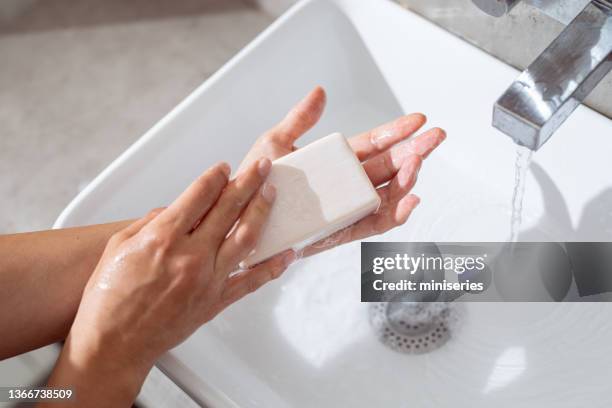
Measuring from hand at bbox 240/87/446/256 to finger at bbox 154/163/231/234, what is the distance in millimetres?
137

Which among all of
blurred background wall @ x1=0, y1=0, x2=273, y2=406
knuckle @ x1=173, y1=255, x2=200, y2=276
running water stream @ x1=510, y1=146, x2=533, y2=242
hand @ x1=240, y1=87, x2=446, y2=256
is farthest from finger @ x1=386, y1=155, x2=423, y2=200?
blurred background wall @ x1=0, y1=0, x2=273, y2=406

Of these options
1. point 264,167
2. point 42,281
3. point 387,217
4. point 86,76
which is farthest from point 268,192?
point 86,76

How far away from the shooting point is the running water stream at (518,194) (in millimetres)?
790

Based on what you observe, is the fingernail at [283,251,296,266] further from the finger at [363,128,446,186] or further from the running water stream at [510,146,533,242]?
the running water stream at [510,146,533,242]

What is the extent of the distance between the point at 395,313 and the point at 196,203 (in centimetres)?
28

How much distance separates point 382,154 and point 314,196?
0.39 feet

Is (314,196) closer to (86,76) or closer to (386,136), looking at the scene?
(386,136)

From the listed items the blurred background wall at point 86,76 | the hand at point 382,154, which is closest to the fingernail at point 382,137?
the hand at point 382,154

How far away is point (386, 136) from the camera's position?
31.2 inches

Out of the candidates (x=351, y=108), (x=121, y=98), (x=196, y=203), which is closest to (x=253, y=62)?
(x=351, y=108)

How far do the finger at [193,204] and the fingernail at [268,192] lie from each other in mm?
41

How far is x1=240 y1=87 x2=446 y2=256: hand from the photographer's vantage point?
2.45 feet

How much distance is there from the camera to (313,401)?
0.77 meters

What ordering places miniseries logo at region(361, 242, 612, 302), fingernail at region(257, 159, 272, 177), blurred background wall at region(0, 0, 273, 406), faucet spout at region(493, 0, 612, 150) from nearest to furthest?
faucet spout at region(493, 0, 612, 150), fingernail at region(257, 159, 272, 177), miniseries logo at region(361, 242, 612, 302), blurred background wall at region(0, 0, 273, 406)
